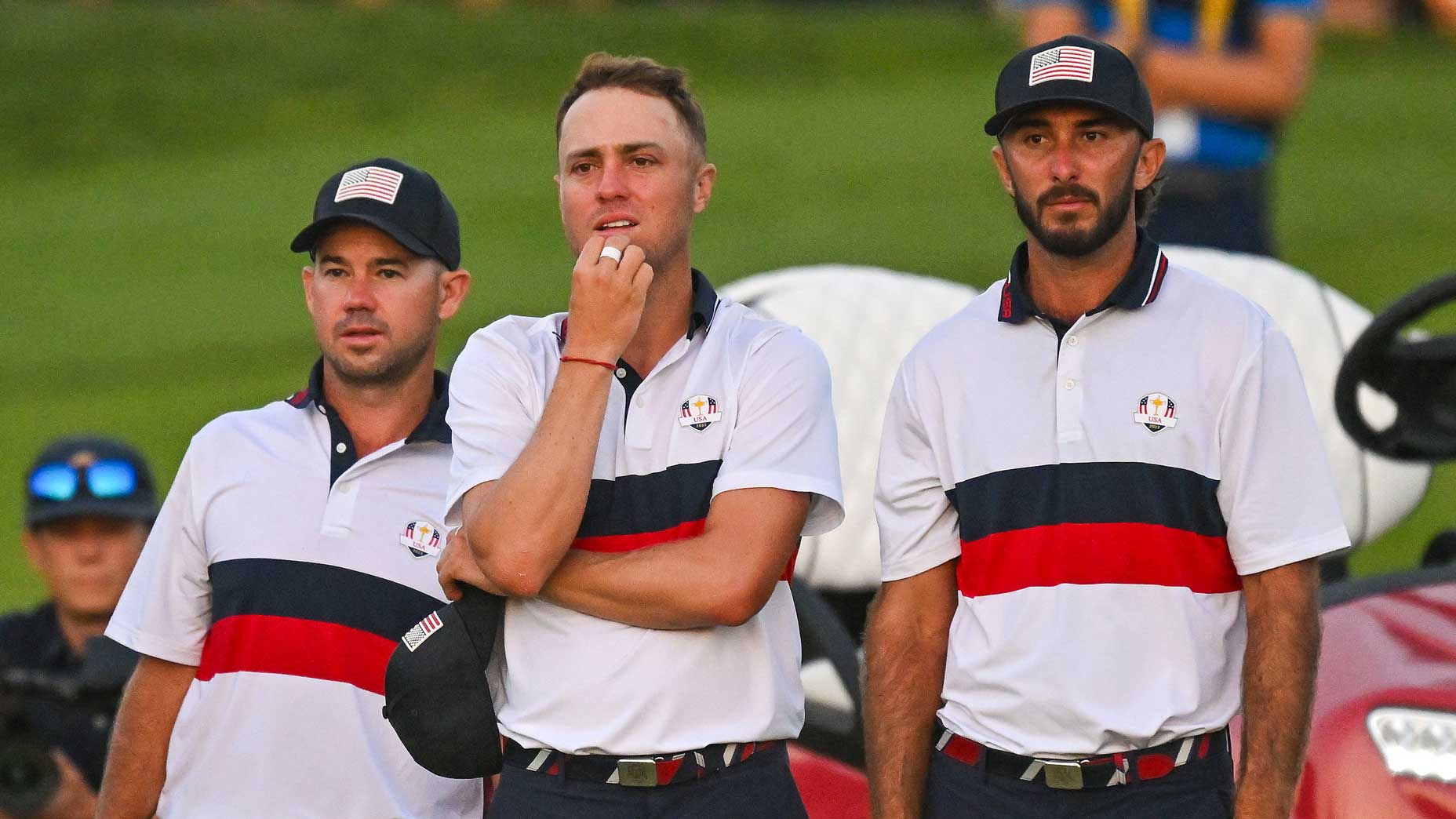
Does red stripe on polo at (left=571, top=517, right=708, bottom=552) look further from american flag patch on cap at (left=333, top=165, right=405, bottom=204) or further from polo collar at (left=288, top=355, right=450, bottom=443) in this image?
american flag patch on cap at (left=333, top=165, right=405, bottom=204)

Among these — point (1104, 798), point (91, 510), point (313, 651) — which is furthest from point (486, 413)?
point (91, 510)

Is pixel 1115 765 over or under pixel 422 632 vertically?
under

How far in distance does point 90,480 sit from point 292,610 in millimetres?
1896

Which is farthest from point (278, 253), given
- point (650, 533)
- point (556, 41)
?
point (650, 533)

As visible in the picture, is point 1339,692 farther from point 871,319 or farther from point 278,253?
point 278,253

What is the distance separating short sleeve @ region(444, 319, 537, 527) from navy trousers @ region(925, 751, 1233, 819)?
34.6 inches

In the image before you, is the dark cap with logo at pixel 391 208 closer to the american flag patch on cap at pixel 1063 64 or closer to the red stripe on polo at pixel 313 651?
the red stripe on polo at pixel 313 651

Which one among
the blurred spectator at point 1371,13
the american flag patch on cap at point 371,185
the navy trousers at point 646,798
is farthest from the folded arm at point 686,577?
the blurred spectator at point 1371,13

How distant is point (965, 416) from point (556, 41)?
22140 mm

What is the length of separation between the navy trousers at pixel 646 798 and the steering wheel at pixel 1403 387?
58.8 inches

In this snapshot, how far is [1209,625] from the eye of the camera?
3.20m

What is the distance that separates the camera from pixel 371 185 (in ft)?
12.8

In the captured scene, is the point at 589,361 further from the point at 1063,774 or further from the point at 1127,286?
the point at 1063,774

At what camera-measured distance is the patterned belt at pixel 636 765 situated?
3.21m
